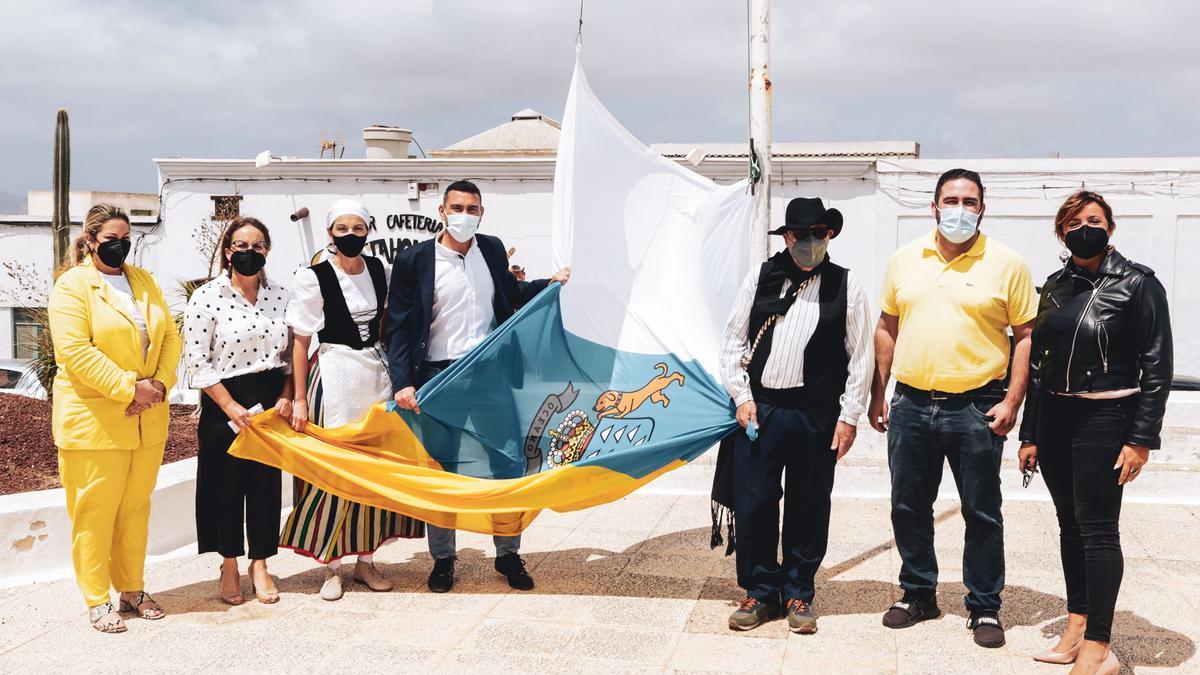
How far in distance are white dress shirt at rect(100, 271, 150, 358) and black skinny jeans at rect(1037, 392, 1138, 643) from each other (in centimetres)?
387

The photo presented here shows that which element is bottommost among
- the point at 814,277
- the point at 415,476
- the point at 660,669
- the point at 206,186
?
the point at 660,669

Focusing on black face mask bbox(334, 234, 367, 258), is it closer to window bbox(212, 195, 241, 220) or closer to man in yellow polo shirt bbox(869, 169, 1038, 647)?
man in yellow polo shirt bbox(869, 169, 1038, 647)

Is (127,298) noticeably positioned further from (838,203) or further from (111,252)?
(838,203)

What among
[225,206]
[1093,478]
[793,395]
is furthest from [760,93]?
[225,206]

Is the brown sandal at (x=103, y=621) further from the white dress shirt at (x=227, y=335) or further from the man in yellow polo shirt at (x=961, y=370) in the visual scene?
the man in yellow polo shirt at (x=961, y=370)

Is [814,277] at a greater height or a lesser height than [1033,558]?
greater

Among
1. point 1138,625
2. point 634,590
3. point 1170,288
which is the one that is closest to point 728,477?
point 634,590

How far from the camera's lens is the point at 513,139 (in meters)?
25.3

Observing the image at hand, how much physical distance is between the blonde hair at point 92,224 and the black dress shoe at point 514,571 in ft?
8.01

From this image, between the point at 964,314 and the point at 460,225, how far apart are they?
7.79 feet

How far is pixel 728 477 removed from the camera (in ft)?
15.7

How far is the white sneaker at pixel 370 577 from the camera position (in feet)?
16.8

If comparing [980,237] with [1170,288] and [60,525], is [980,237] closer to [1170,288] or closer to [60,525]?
[60,525]

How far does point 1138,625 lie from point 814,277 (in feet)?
6.81
